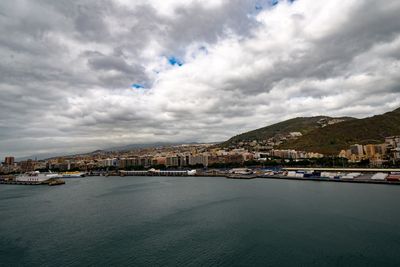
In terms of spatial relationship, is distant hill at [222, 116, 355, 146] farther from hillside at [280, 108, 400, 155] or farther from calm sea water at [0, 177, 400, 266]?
calm sea water at [0, 177, 400, 266]

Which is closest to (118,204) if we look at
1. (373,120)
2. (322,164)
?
(322,164)

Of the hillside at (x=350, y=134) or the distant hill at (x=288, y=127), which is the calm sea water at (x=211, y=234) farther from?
the distant hill at (x=288, y=127)

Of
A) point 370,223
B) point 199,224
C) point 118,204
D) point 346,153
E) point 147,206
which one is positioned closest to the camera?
point 370,223

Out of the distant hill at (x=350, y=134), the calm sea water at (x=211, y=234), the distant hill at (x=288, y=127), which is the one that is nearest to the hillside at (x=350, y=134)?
the distant hill at (x=350, y=134)

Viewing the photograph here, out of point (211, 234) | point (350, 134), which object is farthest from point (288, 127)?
point (211, 234)

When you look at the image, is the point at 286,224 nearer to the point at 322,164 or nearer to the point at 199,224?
the point at 199,224
